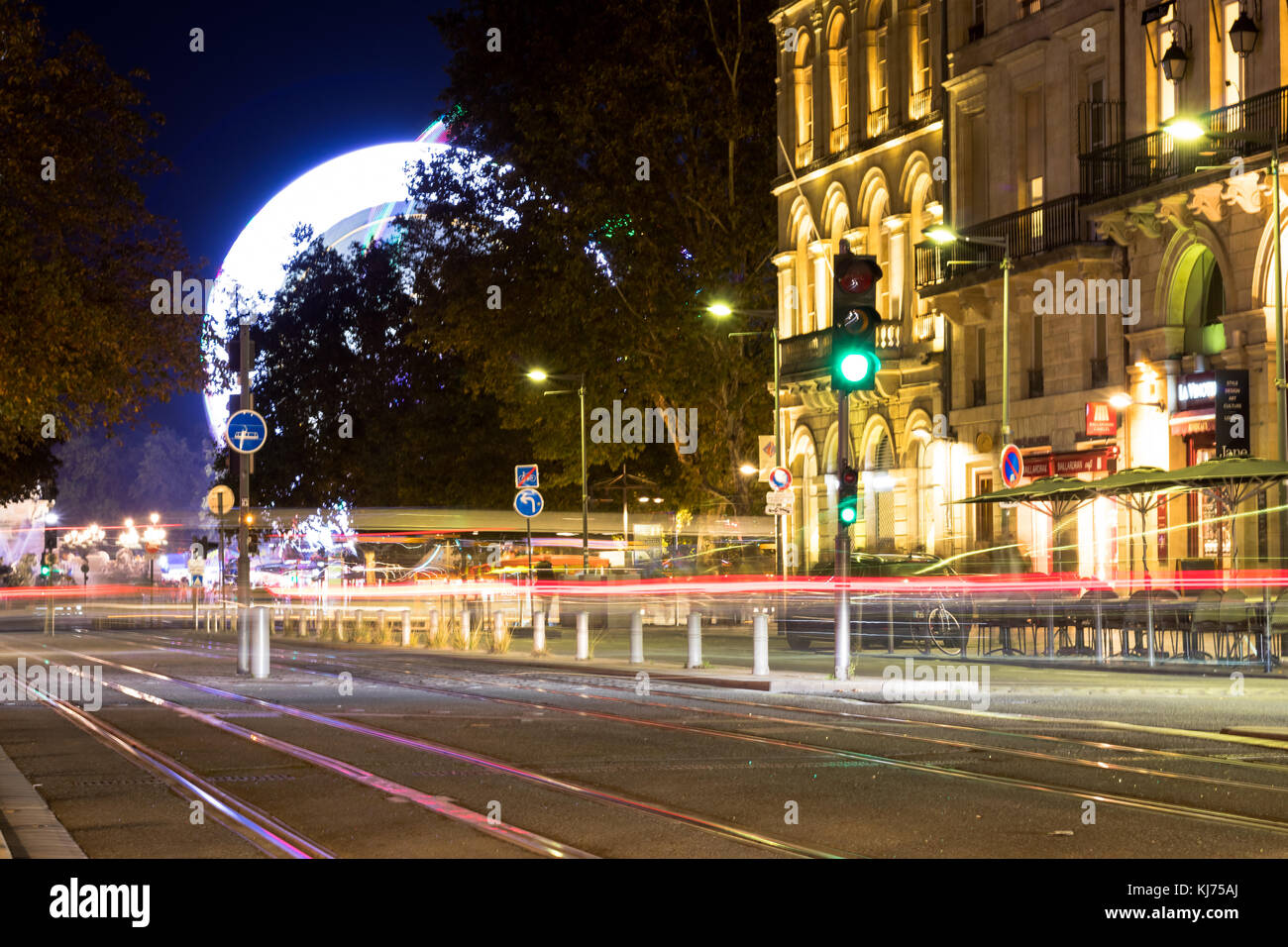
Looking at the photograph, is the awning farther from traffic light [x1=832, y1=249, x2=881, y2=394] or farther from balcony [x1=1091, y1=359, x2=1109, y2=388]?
traffic light [x1=832, y1=249, x2=881, y2=394]

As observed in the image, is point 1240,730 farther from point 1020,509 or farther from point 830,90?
point 830,90

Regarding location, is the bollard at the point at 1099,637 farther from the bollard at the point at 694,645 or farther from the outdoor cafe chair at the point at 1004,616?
the bollard at the point at 694,645

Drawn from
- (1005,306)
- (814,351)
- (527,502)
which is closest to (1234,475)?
(527,502)

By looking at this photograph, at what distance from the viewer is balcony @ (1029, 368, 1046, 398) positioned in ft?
137

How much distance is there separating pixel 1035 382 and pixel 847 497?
23020 millimetres

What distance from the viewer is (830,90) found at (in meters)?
51.6

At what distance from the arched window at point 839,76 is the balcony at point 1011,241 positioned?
6.71m

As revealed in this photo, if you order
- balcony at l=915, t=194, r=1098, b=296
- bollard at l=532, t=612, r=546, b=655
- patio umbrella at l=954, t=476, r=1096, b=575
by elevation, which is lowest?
bollard at l=532, t=612, r=546, b=655

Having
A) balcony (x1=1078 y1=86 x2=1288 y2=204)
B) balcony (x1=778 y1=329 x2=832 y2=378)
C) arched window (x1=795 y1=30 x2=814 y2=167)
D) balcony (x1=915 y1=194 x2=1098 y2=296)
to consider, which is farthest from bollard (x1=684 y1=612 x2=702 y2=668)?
arched window (x1=795 y1=30 x2=814 y2=167)

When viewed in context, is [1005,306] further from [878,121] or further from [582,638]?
[582,638]

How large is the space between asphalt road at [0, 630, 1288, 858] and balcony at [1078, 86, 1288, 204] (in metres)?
14.2

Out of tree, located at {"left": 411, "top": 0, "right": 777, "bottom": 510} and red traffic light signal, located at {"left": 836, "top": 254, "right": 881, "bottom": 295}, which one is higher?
tree, located at {"left": 411, "top": 0, "right": 777, "bottom": 510}

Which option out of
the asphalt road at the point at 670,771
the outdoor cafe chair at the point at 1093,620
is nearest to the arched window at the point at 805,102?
the outdoor cafe chair at the point at 1093,620
